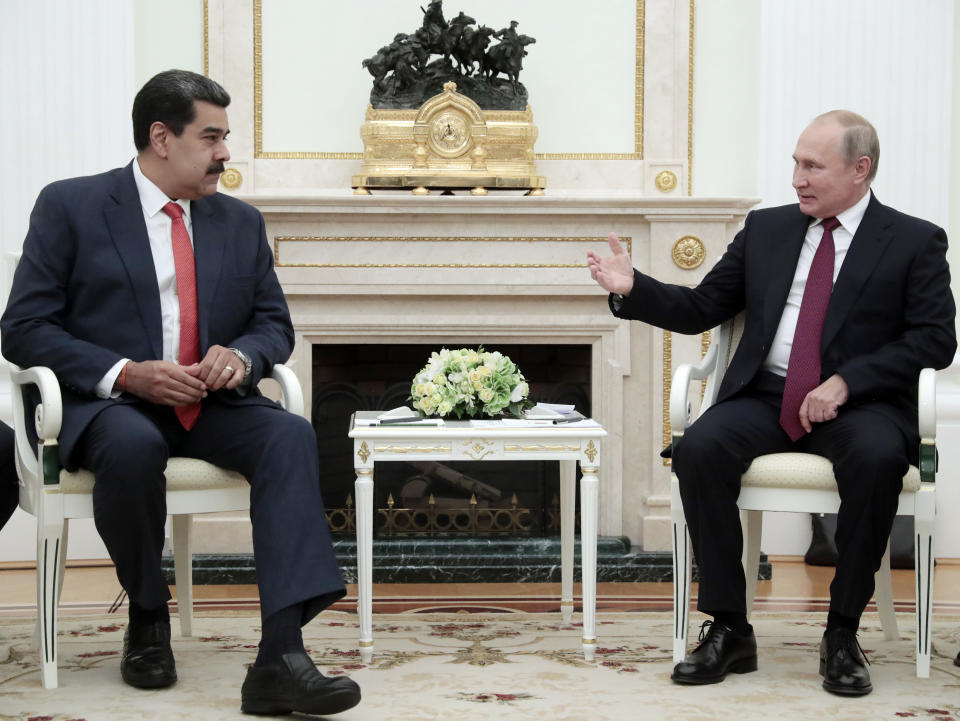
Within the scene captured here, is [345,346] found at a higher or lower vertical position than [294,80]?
lower

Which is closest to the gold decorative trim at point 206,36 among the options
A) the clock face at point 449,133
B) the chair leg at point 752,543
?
the clock face at point 449,133

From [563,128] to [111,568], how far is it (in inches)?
87.8

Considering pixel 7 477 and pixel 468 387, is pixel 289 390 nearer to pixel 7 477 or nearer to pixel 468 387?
pixel 468 387

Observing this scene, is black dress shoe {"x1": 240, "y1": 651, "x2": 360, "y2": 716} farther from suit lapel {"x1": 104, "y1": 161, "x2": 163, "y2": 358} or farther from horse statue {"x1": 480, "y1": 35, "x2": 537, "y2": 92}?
horse statue {"x1": 480, "y1": 35, "x2": 537, "y2": 92}

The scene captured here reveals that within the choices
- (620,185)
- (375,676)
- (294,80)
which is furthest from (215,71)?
(375,676)

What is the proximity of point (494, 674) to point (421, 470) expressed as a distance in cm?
194

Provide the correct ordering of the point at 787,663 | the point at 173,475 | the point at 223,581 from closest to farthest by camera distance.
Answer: the point at 173,475
the point at 787,663
the point at 223,581

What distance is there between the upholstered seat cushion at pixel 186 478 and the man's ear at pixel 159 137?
2.35 ft

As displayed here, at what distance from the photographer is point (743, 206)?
4.38 metres

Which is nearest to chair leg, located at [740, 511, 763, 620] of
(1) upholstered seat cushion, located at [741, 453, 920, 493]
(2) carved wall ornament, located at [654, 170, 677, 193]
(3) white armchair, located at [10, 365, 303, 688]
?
(1) upholstered seat cushion, located at [741, 453, 920, 493]

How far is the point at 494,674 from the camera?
2844mm

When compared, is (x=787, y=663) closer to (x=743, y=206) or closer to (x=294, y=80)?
(x=743, y=206)

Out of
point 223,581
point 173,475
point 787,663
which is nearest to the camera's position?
point 173,475

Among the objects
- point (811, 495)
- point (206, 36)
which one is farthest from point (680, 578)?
point (206, 36)
